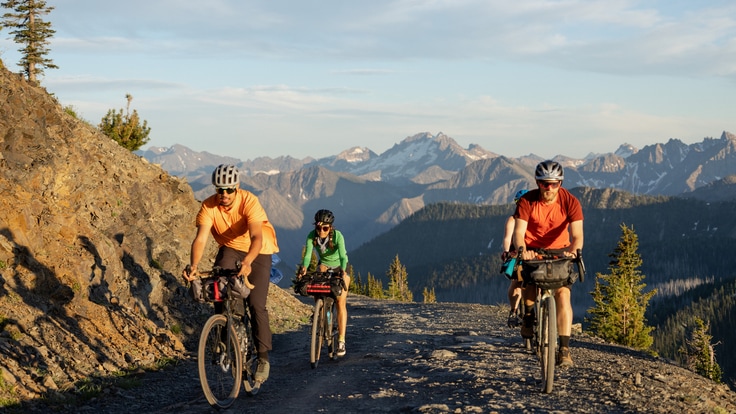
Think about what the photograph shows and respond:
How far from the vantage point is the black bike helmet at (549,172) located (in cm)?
999

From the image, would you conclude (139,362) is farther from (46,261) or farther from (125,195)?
(125,195)

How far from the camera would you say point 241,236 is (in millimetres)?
10039

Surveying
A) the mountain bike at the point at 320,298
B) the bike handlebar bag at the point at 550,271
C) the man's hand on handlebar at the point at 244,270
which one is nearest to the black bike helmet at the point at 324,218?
the mountain bike at the point at 320,298

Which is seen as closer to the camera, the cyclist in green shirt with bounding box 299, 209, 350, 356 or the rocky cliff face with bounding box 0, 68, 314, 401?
the rocky cliff face with bounding box 0, 68, 314, 401

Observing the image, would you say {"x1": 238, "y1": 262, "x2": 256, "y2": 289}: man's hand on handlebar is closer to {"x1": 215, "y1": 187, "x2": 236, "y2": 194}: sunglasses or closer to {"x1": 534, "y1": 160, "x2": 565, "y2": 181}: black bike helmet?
{"x1": 215, "y1": 187, "x2": 236, "y2": 194}: sunglasses

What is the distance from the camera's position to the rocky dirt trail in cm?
926

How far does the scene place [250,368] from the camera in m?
10.3

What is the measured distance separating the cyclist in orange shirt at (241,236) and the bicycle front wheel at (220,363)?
1.17 feet

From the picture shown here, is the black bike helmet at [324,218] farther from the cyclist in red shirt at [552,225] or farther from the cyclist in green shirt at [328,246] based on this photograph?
the cyclist in red shirt at [552,225]

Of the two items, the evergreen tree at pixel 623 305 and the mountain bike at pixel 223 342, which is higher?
the mountain bike at pixel 223 342

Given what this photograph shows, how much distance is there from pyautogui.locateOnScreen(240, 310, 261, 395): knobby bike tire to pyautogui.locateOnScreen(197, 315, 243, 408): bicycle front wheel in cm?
20

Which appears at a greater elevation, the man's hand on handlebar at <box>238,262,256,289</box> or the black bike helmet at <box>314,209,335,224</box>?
the black bike helmet at <box>314,209,335,224</box>

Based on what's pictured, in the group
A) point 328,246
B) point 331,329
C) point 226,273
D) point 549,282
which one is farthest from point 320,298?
point 549,282

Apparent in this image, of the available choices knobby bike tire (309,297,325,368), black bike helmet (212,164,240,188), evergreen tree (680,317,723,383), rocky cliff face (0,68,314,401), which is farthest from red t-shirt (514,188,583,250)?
evergreen tree (680,317,723,383)
